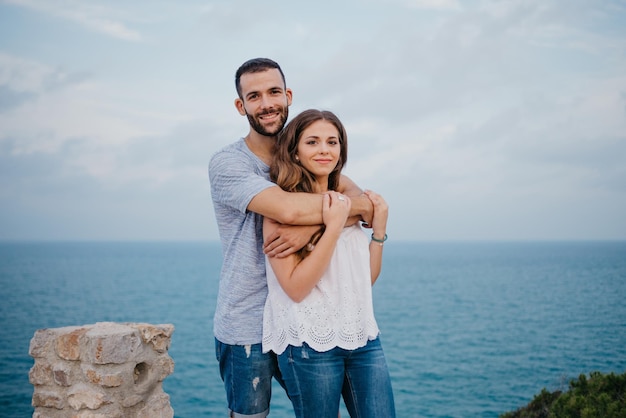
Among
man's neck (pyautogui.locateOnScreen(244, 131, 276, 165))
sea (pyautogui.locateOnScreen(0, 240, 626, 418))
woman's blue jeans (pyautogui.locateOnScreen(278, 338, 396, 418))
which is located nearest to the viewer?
woman's blue jeans (pyautogui.locateOnScreen(278, 338, 396, 418))

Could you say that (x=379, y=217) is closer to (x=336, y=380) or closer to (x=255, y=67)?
(x=336, y=380)

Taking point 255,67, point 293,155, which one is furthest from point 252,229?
point 255,67

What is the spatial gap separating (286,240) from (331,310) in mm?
386

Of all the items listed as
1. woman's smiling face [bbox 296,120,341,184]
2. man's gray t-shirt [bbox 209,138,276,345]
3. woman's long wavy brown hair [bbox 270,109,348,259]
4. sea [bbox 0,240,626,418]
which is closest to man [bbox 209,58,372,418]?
man's gray t-shirt [bbox 209,138,276,345]

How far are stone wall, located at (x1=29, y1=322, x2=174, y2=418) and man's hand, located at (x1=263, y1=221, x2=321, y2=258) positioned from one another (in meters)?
1.55

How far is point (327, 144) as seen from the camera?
2.61m

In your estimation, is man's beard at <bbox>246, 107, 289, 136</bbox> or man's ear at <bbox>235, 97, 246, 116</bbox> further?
man's ear at <bbox>235, 97, 246, 116</bbox>

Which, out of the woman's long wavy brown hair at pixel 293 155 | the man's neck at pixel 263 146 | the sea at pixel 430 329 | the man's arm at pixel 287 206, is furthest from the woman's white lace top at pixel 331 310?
the sea at pixel 430 329

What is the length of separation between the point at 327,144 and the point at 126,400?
2179 mm

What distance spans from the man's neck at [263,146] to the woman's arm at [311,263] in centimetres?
55

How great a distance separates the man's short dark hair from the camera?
2842mm

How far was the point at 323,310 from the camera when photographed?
2357 millimetres

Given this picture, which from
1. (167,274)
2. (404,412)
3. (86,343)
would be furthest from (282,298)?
(167,274)

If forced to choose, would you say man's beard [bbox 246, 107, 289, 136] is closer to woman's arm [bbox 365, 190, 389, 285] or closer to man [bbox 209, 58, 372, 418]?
man [bbox 209, 58, 372, 418]
